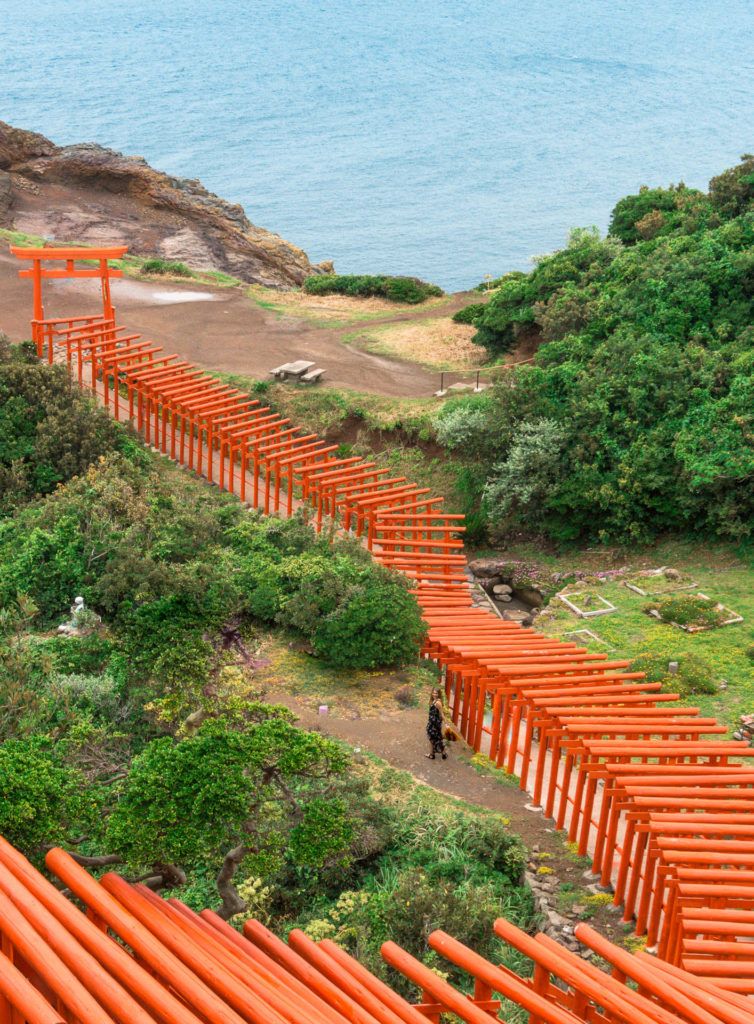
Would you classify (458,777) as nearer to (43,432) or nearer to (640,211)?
(43,432)

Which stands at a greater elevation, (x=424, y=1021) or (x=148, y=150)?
(x=148, y=150)

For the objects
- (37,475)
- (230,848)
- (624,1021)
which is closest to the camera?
(624,1021)

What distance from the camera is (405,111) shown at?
455 ft

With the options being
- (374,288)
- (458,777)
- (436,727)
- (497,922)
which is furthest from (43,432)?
(497,922)

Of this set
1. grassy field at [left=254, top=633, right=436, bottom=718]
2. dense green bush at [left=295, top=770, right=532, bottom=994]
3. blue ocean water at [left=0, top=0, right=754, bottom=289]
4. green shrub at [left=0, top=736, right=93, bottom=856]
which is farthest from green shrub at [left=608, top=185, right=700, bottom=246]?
blue ocean water at [left=0, top=0, right=754, bottom=289]

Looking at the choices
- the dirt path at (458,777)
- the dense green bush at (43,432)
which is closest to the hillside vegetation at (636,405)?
the dense green bush at (43,432)

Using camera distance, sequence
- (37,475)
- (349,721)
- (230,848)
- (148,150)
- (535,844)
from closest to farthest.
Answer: (230,848) → (535,844) → (349,721) → (37,475) → (148,150)

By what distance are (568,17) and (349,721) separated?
19431cm

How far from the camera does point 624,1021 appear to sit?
956 cm

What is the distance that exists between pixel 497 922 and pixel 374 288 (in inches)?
1529

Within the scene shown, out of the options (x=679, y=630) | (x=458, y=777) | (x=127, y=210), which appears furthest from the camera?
(x=127, y=210)

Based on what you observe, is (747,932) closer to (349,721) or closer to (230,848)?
(230,848)

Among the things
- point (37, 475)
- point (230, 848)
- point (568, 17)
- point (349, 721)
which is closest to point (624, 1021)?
point (230, 848)

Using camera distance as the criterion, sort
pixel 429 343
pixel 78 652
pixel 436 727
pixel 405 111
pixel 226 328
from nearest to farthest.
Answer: pixel 436 727 < pixel 78 652 < pixel 429 343 < pixel 226 328 < pixel 405 111
